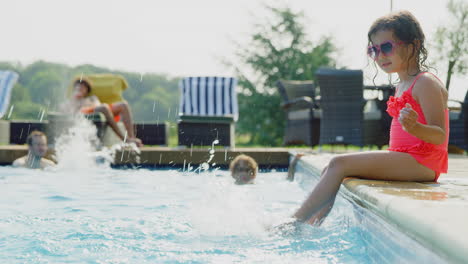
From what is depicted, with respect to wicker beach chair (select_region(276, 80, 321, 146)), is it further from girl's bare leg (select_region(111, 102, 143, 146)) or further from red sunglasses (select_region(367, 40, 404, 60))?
red sunglasses (select_region(367, 40, 404, 60))

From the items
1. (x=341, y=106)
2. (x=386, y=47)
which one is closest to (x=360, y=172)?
(x=386, y=47)

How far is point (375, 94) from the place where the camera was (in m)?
7.30

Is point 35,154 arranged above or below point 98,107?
below

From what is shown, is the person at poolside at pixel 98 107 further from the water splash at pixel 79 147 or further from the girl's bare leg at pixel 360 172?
the girl's bare leg at pixel 360 172

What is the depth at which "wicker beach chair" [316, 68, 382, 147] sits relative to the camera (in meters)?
5.77

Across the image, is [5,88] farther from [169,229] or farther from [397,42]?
[397,42]

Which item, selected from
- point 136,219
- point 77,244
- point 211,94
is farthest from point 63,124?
point 77,244

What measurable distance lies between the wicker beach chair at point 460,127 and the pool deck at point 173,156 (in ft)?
6.44

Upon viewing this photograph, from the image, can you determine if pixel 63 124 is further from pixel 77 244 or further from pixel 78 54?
pixel 78 54

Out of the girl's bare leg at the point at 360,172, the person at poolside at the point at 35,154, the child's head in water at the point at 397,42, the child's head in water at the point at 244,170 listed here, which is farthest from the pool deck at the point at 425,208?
the person at poolside at the point at 35,154

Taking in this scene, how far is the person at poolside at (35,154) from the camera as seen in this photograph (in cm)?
515

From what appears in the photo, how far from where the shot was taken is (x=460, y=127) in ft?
18.5

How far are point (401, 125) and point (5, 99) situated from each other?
24.1ft

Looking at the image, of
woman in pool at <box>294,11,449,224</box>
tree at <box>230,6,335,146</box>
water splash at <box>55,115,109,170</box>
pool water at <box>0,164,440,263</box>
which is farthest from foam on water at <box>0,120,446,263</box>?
tree at <box>230,6,335,146</box>
